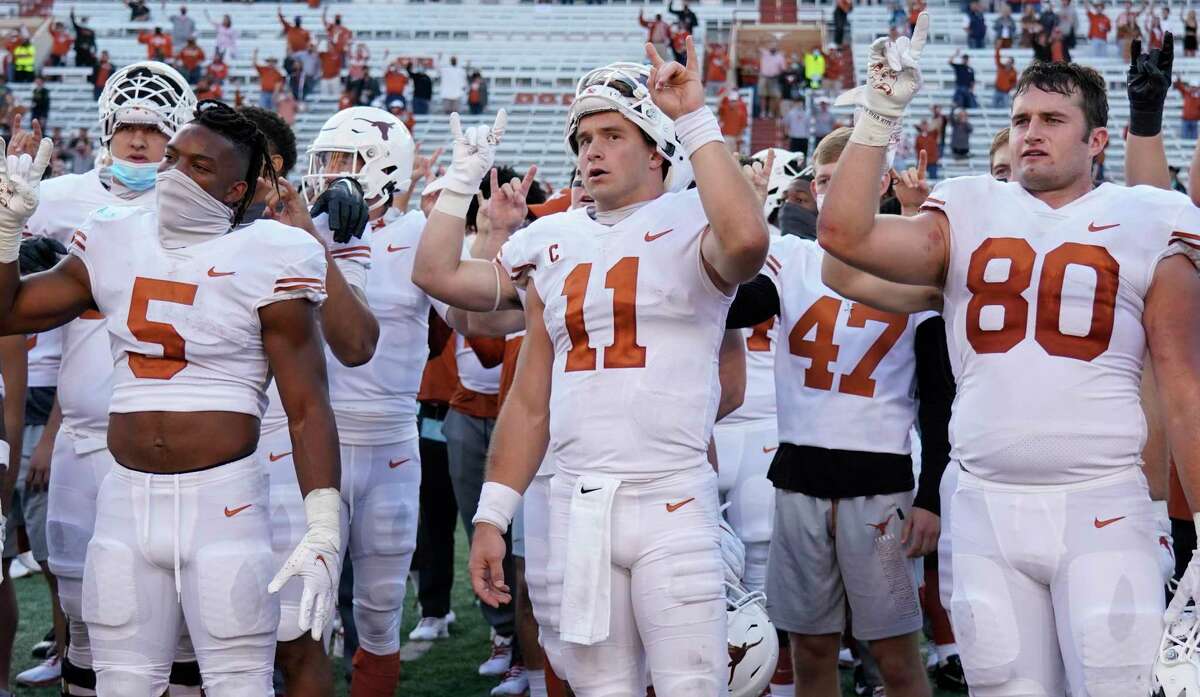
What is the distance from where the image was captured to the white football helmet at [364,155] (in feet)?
16.9

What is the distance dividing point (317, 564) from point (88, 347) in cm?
158

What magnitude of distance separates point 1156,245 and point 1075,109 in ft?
1.35

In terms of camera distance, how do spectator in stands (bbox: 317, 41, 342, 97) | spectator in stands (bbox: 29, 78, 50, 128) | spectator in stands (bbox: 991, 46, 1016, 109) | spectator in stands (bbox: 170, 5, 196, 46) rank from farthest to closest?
spectator in stands (bbox: 170, 5, 196, 46)
spectator in stands (bbox: 317, 41, 342, 97)
spectator in stands (bbox: 991, 46, 1016, 109)
spectator in stands (bbox: 29, 78, 50, 128)

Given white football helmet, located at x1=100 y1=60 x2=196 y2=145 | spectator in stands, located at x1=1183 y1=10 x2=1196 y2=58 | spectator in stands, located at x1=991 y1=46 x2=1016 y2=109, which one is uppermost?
white football helmet, located at x1=100 y1=60 x2=196 y2=145

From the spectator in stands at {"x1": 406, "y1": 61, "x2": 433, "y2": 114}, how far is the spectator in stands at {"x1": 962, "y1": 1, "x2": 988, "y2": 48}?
10066 millimetres

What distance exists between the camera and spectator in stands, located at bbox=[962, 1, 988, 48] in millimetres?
26719

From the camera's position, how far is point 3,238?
3.75 meters

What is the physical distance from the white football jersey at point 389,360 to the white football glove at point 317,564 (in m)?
1.29

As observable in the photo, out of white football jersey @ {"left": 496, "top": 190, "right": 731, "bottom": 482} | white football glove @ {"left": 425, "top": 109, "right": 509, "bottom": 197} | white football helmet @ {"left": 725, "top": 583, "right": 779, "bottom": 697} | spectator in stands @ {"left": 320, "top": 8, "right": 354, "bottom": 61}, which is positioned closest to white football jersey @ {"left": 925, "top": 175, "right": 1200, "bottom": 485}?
white football jersey @ {"left": 496, "top": 190, "right": 731, "bottom": 482}

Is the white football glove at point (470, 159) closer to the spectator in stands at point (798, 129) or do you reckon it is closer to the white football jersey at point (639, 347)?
the white football jersey at point (639, 347)

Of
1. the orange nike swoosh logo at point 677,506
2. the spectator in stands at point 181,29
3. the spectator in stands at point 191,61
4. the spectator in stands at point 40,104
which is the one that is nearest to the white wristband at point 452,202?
the orange nike swoosh logo at point 677,506

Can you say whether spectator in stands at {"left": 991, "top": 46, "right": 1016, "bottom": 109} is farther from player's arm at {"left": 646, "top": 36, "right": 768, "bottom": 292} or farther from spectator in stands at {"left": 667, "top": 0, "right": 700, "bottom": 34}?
player's arm at {"left": 646, "top": 36, "right": 768, "bottom": 292}

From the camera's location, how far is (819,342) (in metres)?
4.43

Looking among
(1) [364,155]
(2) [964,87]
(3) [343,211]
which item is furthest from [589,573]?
(2) [964,87]
